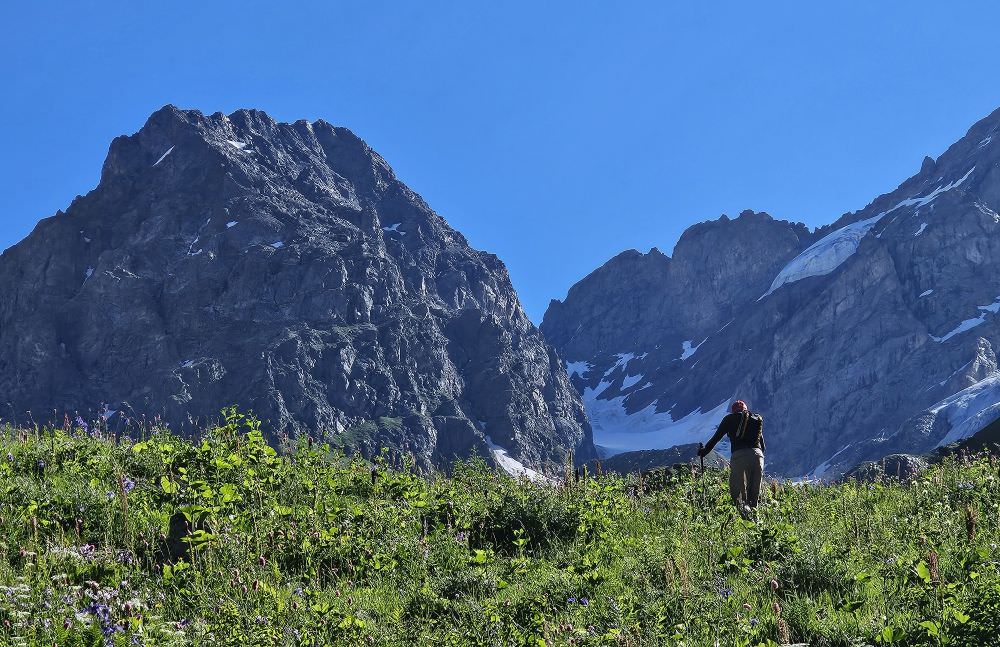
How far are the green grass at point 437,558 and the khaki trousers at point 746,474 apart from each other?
1.75ft

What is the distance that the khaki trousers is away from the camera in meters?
12.3

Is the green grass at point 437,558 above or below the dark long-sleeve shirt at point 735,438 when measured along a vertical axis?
below

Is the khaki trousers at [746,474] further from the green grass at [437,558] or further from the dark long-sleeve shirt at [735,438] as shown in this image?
the green grass at [437,558]

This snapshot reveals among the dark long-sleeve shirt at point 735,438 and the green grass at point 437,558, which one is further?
the dark long-sleeve shirt at point 735,438

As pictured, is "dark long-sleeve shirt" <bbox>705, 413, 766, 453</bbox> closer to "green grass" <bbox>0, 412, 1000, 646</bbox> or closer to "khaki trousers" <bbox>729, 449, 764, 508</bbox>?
"khaki trousers" <bbox>729, 449, 764, 508</bbox>

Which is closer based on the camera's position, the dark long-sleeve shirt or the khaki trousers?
the khaki trousers

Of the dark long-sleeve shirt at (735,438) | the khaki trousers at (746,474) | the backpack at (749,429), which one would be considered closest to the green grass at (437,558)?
the khaki trousers at (746,474)

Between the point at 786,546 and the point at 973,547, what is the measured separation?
1.65 meters

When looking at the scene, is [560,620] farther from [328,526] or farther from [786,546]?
[328,526]

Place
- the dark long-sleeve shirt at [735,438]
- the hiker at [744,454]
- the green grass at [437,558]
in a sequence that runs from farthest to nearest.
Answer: the dark long-sleeve shirt at [735,438] → the hiker at [744,454] → the green grass at [437,558]

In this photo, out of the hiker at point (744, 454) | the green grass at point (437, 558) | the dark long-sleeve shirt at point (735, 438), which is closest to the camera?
the green grass at point (437, 558)

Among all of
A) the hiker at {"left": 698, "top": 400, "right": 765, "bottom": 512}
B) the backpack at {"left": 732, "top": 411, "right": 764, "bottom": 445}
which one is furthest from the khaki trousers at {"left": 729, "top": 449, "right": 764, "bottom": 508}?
the backpack at {"left": 732, "top": 411, "right": 764, "bottom": 445}

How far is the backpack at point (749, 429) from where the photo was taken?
12.9m

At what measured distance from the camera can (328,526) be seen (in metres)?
9.01
